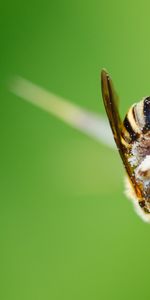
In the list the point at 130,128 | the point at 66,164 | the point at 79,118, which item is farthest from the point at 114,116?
the point at 66,164

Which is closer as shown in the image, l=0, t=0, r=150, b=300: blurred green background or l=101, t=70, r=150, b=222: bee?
l=101, t=70, r=150, b=222: bee

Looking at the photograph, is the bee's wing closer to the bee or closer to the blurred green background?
the bee

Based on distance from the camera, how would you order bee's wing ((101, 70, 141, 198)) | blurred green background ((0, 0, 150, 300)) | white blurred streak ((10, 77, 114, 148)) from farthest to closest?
blurred green background ((0, 0, 150, 300)), white blurred streak ((10, 77, 114, 148)), bee's wing ((101, 70, 141, 198))

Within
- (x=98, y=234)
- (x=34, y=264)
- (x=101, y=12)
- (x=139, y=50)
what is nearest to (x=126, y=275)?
(x=98, y=234)

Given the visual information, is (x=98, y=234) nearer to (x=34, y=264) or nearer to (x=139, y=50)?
(x=34, y=264)

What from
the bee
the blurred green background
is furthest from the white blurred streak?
the blurred green background

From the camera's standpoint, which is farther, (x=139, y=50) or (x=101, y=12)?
(x=101, y=12)
